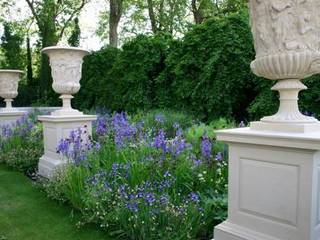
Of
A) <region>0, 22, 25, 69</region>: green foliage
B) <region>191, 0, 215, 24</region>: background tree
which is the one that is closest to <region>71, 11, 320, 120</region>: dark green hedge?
<region>191, 0, 215, 24</region>: background tree

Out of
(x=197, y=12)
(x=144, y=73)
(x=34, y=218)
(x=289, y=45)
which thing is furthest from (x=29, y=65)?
(x=289, y=45)

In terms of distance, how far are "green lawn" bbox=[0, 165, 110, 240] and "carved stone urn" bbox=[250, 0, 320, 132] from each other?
192 centimetres

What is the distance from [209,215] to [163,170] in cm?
75

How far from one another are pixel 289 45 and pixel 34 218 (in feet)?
9.50

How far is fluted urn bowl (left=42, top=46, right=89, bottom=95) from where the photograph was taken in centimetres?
458

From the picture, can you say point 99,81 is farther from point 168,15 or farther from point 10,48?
point 10,48

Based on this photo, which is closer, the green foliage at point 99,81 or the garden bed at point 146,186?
the garden bed at point 146,186

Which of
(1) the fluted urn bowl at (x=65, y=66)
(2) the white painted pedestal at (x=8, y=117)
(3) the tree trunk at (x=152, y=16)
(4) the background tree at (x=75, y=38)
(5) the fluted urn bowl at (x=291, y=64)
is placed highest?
(3) the tree trunk at (x=152, y=16)

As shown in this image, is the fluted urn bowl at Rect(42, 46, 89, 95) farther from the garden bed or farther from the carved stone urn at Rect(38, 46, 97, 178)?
the garden bed

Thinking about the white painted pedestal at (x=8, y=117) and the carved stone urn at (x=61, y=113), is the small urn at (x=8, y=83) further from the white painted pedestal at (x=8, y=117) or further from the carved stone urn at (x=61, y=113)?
the carved stone urn at (x=61, y=113)

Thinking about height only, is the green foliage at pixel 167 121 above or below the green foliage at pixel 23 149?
above

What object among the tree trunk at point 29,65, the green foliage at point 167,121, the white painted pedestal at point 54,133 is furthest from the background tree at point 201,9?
the white painted pedestal at point 54,133

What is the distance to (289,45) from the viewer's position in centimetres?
186

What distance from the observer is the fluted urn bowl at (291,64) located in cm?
185
